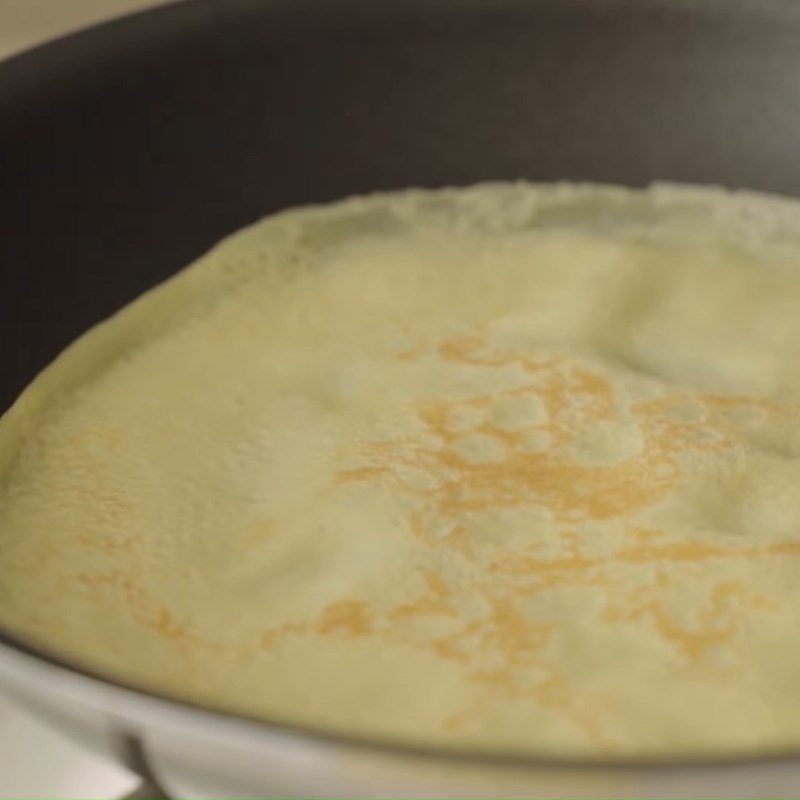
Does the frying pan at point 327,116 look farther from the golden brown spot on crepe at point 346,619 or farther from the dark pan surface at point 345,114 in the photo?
the golden brown spot on crepe at point 346,619

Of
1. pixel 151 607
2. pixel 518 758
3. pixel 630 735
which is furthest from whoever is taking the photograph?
pixel 151 607

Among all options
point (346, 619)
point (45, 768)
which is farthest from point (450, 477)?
point (45, 768)

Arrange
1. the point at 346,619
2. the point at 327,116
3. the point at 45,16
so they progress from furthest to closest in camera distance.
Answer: the point at 45,16
the point at 327,116
the point at 346,619

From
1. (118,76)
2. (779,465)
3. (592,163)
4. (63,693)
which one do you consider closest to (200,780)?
(63,693)

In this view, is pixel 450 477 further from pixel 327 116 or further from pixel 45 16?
pixel 45 16

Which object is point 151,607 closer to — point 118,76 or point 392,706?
point 392,706

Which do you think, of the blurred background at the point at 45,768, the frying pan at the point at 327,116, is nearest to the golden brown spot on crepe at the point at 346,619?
the blurred background at the point at 45,768
